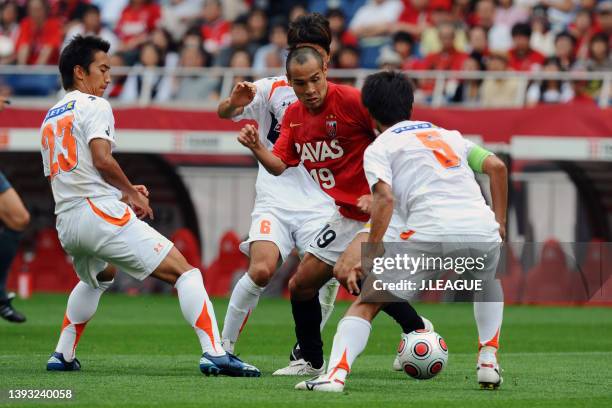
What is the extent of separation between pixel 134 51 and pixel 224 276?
402 cm

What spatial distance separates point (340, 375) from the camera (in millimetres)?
7758

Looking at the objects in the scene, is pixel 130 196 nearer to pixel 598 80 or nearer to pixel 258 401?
pixel 258 401

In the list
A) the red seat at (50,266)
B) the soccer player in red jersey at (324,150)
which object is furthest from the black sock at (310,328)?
the red seat at (50,266)

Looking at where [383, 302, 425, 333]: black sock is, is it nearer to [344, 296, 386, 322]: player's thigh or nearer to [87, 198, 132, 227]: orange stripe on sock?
[344, 296, 386, 322]: player's thigh

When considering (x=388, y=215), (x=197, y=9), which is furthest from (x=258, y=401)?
(x=197, y=9)

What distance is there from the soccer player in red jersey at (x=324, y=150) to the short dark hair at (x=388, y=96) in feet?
3.08

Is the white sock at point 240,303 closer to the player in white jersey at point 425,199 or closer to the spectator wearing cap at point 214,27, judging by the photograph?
the player in white jersey at point 425,199

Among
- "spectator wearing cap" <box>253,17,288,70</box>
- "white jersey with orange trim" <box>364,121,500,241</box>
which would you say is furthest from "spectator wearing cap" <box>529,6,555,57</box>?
"white jersey with orange trim" <box>364,121,500,241</box>

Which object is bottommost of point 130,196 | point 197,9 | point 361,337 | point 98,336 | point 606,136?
point 98,336

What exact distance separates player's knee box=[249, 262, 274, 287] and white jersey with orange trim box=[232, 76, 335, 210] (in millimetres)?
761

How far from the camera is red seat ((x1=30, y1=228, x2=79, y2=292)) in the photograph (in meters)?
20.5

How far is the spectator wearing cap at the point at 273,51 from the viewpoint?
→ 19.8 meters

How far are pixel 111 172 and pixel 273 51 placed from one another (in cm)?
1147

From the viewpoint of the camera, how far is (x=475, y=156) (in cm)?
793
